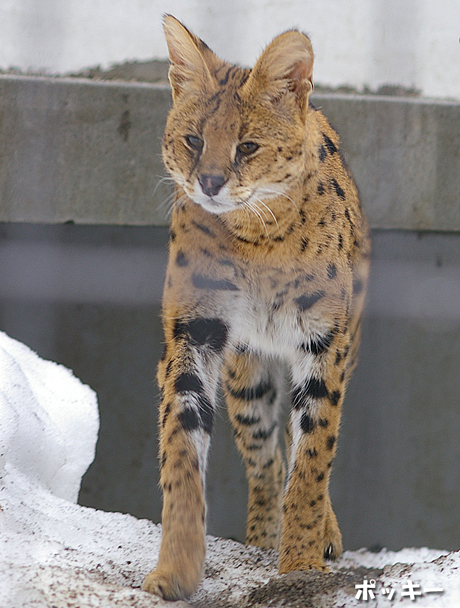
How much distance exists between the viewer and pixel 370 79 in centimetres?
242

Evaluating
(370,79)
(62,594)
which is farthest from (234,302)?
(370,79)

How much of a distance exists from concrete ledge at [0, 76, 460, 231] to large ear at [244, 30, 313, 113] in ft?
2.78

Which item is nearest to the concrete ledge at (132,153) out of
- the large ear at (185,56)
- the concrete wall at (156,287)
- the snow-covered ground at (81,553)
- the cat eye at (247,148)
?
the concrete wall at (156,287)

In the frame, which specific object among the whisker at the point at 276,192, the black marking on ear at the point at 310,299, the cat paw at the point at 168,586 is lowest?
the cat paw at the point at 168,586

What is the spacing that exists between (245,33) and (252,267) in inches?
36.1

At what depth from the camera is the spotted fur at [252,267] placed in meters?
1.41

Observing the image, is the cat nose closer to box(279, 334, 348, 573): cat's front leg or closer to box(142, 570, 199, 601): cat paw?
box(279, 334, 348, 573): cat's front leg

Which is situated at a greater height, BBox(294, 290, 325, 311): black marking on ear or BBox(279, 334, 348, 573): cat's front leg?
BBox(294, 290, 325, 311): black marking on ear

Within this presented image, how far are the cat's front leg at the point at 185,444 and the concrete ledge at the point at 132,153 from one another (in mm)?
814

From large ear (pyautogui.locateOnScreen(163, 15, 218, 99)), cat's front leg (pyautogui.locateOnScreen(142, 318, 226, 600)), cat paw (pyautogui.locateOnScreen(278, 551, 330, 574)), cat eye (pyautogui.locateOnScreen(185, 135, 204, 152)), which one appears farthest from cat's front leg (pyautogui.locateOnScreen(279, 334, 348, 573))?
large ear (pyautogui.locateOnScreen(163, 15, 218, 99))

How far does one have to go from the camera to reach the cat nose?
136 centimetres

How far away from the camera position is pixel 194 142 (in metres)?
1.45

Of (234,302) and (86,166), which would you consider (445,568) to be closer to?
(234,302)

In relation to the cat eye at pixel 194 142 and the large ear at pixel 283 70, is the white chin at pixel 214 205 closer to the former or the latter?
the cat eye at pixel 194 142
